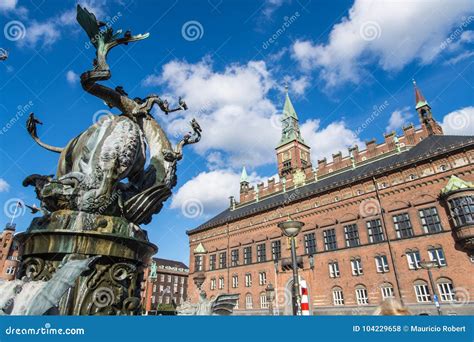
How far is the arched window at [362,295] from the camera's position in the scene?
85.6 ft

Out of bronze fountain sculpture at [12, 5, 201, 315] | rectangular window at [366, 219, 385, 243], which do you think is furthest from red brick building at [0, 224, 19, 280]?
bronze fountain sculpture at [12, 5, 201, 315]

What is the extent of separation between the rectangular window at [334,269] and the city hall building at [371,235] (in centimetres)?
10

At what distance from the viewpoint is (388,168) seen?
27.3 metres

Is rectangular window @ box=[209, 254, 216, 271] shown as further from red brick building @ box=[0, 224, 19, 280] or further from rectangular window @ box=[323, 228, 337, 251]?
→ red brick building @ box=[0, 224, 19, 280]

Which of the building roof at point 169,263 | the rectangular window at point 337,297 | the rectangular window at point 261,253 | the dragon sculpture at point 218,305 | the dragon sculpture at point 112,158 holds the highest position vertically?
the building roof at point 169,263

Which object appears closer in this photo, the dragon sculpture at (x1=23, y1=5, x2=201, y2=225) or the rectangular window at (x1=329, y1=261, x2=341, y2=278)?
the dragon sculpture at (x1=23, y1=5, x2=201, y2=225)

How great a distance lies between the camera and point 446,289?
22.0 metres

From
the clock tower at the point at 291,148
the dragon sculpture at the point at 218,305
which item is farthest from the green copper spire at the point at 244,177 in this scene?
the dragon sculpture at the point at 218,305

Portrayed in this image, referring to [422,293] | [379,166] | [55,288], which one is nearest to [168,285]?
[379,166]

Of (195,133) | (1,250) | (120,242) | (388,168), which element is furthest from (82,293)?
(1,250)

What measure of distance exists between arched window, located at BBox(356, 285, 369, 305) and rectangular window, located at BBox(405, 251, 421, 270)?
4.66m

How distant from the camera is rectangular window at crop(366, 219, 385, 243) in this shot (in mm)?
27064

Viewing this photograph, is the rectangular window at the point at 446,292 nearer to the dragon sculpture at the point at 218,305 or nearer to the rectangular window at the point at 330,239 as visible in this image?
the rectangular window at the point at 330,239

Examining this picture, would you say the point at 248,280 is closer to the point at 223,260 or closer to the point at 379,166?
the point at 223,260
